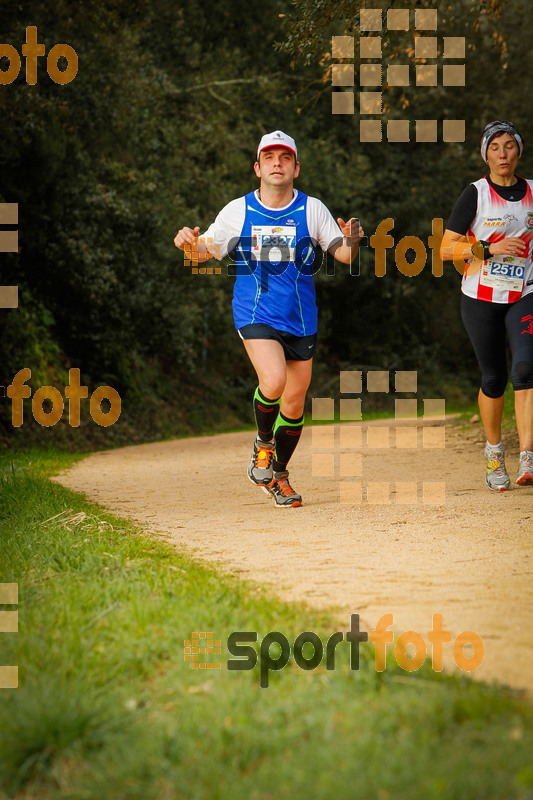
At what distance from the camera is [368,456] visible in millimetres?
9922

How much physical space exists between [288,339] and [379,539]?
1998mm

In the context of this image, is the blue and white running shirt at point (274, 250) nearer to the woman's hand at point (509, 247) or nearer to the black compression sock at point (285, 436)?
the black compression sock at point (285, 436)

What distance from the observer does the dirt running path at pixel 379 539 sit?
11.4ft

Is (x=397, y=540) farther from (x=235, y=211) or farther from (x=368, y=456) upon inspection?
(x=368, y=456)

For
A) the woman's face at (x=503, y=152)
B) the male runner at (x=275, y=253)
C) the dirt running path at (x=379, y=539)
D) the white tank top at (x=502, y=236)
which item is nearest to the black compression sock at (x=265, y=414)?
the male runner at (x=275, y=253)

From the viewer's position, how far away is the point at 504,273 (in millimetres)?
6555

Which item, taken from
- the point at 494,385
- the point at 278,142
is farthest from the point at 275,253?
the point at 494,385

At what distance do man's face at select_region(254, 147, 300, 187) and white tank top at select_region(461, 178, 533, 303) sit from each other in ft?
4.51

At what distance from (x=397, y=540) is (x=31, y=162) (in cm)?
1252

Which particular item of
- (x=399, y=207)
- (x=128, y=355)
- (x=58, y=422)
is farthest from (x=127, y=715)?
(x=399, y=207)

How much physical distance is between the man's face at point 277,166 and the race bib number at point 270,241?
0.32 metres

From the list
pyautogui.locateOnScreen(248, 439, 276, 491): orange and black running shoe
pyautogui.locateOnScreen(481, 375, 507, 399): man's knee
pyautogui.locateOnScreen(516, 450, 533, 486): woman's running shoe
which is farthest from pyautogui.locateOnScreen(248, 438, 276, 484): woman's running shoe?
pyautogui.locateOnScreen(516, 450, 533, 486): woman's running shoe

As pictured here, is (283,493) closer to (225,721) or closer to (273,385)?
(273,385)

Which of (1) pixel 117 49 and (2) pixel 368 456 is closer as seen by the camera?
(2) pixel 368 456
